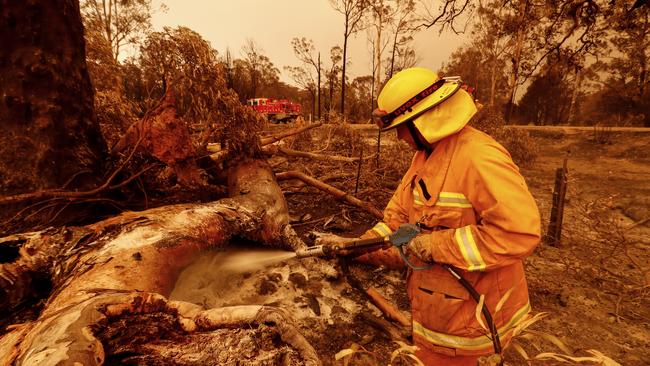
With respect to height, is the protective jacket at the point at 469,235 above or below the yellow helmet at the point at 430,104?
below

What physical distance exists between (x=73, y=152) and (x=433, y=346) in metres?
3.17

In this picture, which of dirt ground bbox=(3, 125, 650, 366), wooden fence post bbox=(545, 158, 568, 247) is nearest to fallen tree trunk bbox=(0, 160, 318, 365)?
dirt ground bbox=(3, 125, 650, 366)

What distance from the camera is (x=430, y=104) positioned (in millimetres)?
1636

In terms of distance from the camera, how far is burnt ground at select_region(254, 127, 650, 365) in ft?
8.80

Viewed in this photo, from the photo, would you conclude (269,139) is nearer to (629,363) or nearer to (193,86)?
(193,86)

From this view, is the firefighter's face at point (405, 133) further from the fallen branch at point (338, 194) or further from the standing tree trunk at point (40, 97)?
the standing tree trunk at point (40, 97)

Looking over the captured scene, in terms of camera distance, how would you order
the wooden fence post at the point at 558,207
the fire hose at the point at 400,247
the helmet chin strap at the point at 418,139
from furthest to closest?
the wooden fence post at the point at 558,207 < the helmet chin strap at the point at 418,139 < the fire hose at the point at 400,247

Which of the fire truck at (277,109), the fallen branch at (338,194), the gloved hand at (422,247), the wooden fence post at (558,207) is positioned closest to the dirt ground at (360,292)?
the wooden fence post at (558,207)

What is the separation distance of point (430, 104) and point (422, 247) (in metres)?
0.75

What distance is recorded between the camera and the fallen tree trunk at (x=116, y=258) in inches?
48.1

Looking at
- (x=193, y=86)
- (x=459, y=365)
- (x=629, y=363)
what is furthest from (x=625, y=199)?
(x=193, y=86)

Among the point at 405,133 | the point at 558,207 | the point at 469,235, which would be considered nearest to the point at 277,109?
the point at 558,207

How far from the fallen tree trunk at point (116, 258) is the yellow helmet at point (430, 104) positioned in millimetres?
1227

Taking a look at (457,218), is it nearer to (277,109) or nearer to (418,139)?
(418,139)
